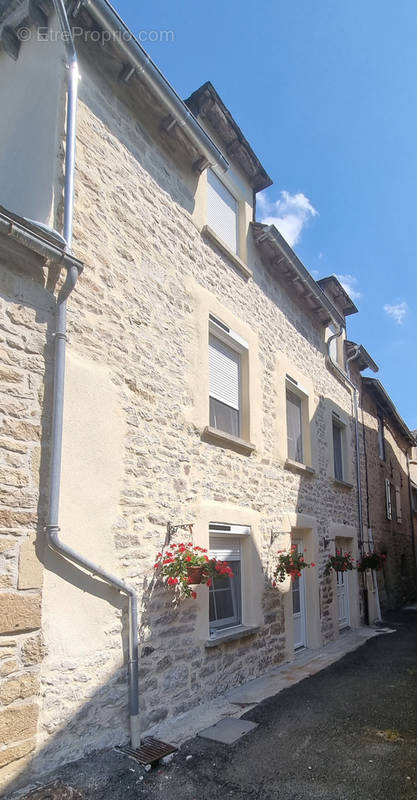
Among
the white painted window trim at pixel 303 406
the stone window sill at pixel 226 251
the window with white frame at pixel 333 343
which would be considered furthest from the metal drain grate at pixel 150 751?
the window with white frame at pixel 333 343

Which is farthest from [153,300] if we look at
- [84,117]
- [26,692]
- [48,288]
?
[26,692]

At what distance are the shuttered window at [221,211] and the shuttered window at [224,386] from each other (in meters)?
1.60

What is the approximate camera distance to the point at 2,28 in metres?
5.48

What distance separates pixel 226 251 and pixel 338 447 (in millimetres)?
6338

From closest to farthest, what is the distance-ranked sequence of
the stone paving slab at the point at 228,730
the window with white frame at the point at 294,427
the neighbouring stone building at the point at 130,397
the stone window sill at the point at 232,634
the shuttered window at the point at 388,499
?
the neighbouring stone building at the point at 130,397 < the stone paving slab at the point at 228,730 < the stone window sill at the point at 232,634 < the window with white frame at the point at 294,427 < the shuttered window at the point at 388,499

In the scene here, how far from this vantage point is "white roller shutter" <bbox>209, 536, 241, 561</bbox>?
6.29 meters

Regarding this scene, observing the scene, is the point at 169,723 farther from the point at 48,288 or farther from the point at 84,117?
the point at 84,117

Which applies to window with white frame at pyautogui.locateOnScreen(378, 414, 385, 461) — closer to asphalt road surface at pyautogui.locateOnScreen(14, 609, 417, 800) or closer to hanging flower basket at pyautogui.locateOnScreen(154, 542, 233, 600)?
asphalt road surface at pyautogui.locateOnScreen(14, 609, 417, 800)

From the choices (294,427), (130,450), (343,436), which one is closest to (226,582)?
(130,450)

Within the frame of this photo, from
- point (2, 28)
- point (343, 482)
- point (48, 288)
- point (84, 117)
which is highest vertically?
point (2, 28)

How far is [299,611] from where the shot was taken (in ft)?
28.9

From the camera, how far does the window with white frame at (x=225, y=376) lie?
676cm

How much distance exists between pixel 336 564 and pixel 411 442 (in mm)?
13593

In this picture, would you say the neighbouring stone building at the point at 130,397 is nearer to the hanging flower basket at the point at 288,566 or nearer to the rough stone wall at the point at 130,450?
the rough stone wall at the point at 130,450
